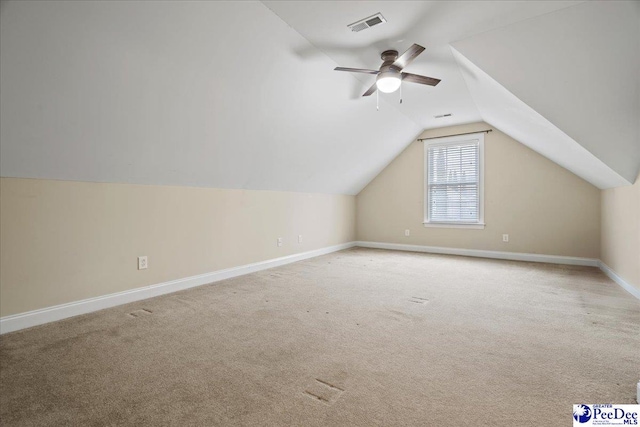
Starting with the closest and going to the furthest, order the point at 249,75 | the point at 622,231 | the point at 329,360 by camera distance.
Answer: the point at 329,360
the point at 249,75
the point at 622,231

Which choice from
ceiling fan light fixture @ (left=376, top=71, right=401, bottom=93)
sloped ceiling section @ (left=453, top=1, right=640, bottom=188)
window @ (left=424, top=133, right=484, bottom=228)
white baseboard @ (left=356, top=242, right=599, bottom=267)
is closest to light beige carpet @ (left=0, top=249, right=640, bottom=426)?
sloped ceiling section @ (left=453, top=1, right=640, bottom=188)

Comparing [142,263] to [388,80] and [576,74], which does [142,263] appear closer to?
[388,80]

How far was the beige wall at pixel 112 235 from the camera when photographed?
7.60 feet

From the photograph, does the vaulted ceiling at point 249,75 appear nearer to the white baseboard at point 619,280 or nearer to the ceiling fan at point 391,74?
the ceiling fan at point 391,74

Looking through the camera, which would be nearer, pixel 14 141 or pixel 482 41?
pixel 14 141

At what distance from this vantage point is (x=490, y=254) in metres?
5.43

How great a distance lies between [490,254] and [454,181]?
4.75 ft

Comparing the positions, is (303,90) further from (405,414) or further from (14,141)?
(405,414)

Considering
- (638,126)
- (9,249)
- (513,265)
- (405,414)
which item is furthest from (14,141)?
(513,265)

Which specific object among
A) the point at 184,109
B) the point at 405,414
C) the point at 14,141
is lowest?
the point at 405,414

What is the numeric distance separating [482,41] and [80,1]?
292 centimetres

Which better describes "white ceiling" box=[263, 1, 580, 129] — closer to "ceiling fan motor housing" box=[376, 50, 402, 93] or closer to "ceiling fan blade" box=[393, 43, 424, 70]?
"ceiling fan motor housing" box=[376, 50, 402, 93]

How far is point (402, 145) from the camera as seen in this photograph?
6.02 m

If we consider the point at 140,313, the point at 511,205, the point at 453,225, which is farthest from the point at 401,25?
the point at 453,225
